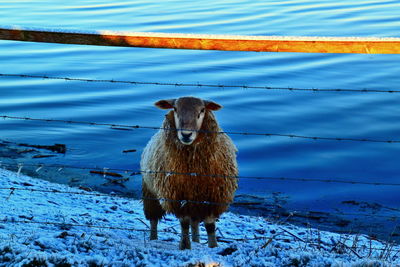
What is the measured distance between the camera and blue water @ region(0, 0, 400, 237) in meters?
9.91

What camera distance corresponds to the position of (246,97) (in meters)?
14.0

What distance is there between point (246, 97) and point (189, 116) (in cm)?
834

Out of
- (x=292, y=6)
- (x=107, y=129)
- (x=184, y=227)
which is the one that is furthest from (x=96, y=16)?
(x=184, y=227)

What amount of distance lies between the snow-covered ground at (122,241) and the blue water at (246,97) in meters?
1.28

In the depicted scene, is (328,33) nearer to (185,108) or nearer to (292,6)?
(292,6)

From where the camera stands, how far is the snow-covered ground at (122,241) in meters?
4.55

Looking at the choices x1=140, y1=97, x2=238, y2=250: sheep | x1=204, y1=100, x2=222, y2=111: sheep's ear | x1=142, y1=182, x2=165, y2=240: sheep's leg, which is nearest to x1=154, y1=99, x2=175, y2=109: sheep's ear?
x1=140, y1=97, x2=238, y2=250: sheep

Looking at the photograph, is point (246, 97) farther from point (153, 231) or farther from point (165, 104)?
point (165, 104)

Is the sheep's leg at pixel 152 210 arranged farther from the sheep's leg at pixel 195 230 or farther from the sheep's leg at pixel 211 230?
the sheep's leg at pixel 211 230

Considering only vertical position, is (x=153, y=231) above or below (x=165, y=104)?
below

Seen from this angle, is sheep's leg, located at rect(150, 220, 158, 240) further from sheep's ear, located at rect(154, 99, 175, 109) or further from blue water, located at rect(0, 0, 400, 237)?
blue water, located at rect(0, 0, 400, 237)

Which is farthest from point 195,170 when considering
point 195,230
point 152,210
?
point 152,210

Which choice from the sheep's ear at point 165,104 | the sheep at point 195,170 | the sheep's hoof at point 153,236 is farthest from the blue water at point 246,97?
the sheep's ear at point 165,104

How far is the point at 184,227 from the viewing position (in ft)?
20.5
